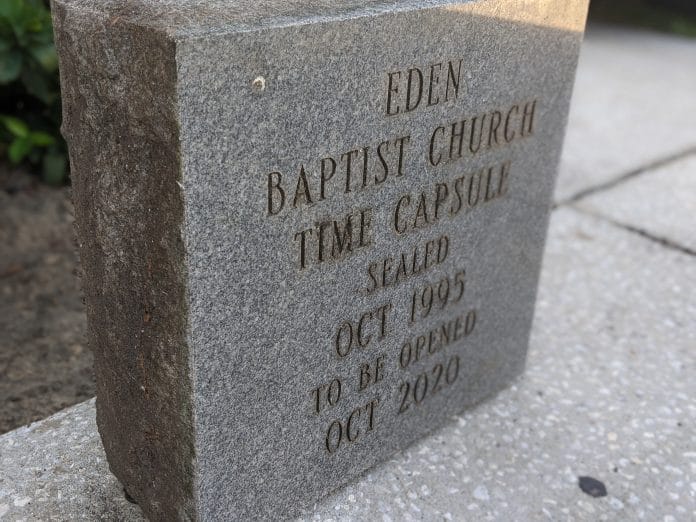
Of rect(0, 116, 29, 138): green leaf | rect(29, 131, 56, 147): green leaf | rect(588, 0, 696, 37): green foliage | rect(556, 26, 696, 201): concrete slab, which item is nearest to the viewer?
rect(0, 116, 29, 138): green leaf

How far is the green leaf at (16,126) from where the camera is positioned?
3652 millimetres

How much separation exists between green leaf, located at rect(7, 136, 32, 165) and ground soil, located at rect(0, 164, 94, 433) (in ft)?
0.86

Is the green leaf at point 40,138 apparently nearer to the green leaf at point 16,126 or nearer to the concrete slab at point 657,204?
the green leaf at point 16,126

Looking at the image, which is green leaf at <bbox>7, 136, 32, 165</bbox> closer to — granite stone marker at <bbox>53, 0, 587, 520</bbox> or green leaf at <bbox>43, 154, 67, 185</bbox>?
green leaf at <bbox>43, 154, 67, 185</bbox>

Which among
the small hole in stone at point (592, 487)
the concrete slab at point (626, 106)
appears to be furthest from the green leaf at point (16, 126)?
the small hole in stone at point (592, 487)

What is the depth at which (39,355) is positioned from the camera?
9.58 feet

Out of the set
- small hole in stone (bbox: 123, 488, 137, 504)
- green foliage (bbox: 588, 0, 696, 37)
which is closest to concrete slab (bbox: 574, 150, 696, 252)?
small hole in stone (bbox: 123, 488, 137, 504)

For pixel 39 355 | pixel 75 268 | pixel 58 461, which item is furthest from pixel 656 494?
pixel 75 268

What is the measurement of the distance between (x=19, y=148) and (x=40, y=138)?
0.35ft

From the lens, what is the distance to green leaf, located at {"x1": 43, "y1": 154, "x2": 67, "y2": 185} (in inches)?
154

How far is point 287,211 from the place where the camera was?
1684mm

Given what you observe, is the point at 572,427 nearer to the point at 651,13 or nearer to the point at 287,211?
the point at 287,211

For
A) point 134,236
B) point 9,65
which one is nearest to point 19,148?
point 9,65

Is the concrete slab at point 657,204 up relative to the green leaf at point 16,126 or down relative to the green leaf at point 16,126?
down
